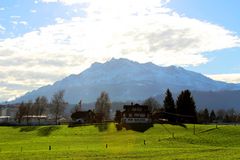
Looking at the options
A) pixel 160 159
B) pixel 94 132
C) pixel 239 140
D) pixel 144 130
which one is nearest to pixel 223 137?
pixel 239 140

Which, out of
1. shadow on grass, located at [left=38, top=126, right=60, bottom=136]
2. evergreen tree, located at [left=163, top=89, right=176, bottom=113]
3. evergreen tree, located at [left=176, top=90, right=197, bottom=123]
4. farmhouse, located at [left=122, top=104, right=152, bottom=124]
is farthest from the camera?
evergreen tree, located at [left=163, top=89, right=176, bottom=113]

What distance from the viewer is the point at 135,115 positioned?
172m

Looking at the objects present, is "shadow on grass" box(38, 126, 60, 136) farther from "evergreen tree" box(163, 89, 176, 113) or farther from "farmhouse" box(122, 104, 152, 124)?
"evergreen tree" box(163, 89, 176, 113)

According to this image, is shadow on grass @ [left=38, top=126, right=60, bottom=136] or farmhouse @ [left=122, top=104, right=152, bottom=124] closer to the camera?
shadow on grass @ [left=38, top=126, right=60, bottom=136]

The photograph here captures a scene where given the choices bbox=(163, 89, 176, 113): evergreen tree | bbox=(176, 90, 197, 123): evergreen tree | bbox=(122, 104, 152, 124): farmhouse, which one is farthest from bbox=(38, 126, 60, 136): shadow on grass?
bbox=(176, 90, 197, 123): evergreen tree

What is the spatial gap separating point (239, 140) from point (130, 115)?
7156 cm

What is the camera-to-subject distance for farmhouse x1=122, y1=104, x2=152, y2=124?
167m

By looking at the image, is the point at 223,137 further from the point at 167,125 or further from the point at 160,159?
the point at 160,159

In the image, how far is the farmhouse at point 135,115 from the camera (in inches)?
6592

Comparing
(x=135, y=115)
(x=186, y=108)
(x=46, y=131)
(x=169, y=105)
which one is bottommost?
(x=46, y=131)

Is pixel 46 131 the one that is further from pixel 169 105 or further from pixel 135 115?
pixel 169 105

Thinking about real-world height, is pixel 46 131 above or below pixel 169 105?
below

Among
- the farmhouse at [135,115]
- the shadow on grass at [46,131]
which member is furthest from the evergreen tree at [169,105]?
the shadow on grass at [46,131]

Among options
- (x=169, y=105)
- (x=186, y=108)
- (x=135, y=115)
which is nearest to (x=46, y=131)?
(x=135, y=115)
